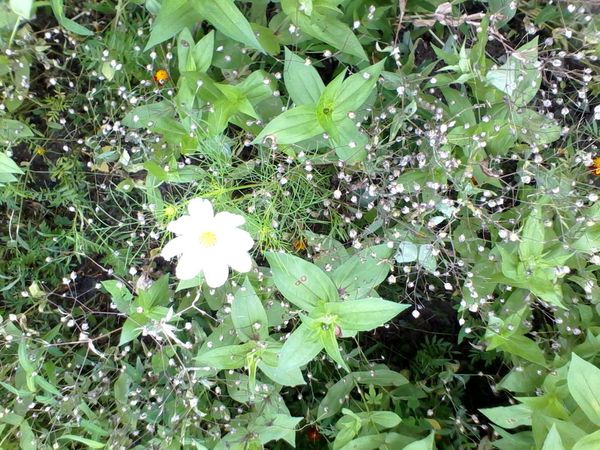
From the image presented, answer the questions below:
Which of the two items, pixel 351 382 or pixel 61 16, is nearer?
pixel 61 16

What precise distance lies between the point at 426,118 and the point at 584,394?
36.1 inches

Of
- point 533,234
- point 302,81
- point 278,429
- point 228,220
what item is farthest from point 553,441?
point 302,81

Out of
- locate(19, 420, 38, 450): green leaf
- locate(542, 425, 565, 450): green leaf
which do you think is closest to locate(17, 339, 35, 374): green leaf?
locate(19, 420, 38, 450): green leaf

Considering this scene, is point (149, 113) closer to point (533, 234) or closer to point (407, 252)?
point (407, 252)

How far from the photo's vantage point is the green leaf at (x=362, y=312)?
1313mm

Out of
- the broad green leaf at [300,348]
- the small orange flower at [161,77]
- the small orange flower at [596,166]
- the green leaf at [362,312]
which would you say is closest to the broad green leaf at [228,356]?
the broad green leaf at [300,348]

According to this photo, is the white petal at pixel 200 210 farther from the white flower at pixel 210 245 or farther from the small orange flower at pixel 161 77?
the small orange flower at pixel 161 77

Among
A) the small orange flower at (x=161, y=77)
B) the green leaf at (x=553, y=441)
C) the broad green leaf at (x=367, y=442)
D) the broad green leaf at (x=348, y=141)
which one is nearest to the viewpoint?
the green leaf at (x=553, y=441)

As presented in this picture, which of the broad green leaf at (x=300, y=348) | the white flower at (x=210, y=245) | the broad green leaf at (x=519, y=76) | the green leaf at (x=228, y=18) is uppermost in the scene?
the green leaf at (x=228, y=18)

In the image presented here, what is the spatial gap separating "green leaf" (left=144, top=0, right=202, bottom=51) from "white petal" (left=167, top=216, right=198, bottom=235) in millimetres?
462

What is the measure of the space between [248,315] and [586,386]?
87 centimetres

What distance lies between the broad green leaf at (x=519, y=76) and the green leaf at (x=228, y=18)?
680mm

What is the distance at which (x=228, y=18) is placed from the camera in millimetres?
1373

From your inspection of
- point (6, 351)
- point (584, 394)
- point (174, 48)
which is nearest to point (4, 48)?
point (174, 48)
